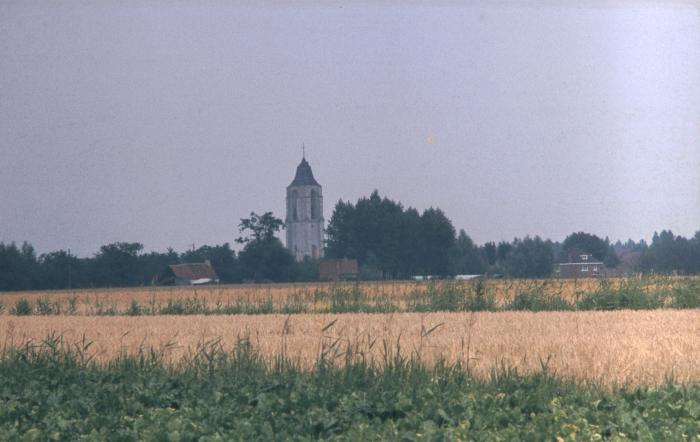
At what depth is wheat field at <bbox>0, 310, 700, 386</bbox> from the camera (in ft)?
41.6

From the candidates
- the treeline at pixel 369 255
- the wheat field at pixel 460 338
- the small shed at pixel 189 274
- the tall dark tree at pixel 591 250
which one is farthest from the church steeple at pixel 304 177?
the wheat field at pixel 460 338

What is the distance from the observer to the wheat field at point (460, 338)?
499 inches

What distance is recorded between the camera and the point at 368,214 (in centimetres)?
10400

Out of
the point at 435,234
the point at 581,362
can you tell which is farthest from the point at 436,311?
the point at 435,234

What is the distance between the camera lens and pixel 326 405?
957 centimetres

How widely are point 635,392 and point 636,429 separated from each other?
5.30 ft

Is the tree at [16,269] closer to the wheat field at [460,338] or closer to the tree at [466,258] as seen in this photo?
the wheat field at [460,338]

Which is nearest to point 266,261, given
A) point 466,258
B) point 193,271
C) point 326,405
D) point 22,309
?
point 193,271

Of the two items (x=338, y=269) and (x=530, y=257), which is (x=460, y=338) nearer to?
(x=338, y=269)

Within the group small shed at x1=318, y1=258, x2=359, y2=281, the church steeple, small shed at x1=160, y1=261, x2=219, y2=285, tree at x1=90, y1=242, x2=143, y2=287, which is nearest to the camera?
tree at x1=90, y1=242, x2=143, y2=287

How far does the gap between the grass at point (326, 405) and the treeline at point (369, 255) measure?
54530 mm

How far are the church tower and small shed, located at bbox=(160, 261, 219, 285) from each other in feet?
177

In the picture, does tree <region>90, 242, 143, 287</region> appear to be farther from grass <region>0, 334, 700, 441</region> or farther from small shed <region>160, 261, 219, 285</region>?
grass <region>0, 334, 700, 441</region>

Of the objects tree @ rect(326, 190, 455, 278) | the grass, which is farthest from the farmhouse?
the grass
